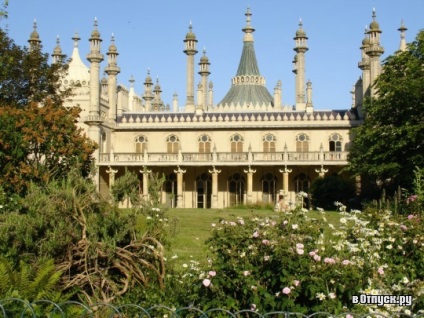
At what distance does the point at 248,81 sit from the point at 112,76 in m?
14.4

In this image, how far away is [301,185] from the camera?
47531 mm

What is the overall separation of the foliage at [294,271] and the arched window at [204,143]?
3840cm

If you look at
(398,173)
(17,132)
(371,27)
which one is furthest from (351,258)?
(371,27)

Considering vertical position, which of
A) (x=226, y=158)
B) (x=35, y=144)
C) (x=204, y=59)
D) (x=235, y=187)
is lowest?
(x=235, y=187)

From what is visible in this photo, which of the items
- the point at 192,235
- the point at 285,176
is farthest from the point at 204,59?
the point at 192,235

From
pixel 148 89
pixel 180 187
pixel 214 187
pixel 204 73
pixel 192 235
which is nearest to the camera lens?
pixel 192 235

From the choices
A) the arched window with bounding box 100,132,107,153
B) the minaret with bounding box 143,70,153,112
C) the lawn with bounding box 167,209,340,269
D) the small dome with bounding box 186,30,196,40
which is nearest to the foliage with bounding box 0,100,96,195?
the lawn with bounding box 167,209,340,269

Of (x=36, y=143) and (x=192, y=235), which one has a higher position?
(x=36, y=143)

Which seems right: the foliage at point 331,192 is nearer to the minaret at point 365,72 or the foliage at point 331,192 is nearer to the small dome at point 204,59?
the minaret at point 365,72

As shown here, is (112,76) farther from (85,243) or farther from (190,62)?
(85,243)

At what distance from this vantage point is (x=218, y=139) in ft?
161

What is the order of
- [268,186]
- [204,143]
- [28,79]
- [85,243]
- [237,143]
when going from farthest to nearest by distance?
1. [204,143]
2. [237,143]
3. [268,186]
4. [28,79]
5. [85,243]

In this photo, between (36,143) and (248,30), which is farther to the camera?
(248,30)

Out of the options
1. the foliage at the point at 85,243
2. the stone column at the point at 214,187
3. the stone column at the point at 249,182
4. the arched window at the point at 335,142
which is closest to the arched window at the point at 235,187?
the stone column at the point at 249,182
